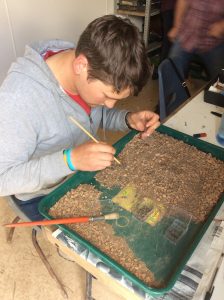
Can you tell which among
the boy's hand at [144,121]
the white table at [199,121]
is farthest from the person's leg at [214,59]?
the boy's hand at [144,121]

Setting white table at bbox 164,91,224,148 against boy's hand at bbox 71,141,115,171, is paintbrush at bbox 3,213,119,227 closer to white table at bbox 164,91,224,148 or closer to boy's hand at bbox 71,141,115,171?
boy's hand at bbox 71,141,115,171

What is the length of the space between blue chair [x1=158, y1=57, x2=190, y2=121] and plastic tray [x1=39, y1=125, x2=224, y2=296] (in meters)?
0.76

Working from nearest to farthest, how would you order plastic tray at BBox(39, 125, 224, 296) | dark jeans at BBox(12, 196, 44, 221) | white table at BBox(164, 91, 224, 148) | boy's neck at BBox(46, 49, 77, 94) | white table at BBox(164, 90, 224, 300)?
plastic tray at BBox(39, 125, 224, 296), white table at BBox(164, 90, 224, 300), boy's neck at BBox(46, 49, 77, 94), dark jeans at BBox(12, 196, 44, 221), white table at BBox(164, 91, 224, 148)

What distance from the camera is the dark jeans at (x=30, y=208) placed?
1.05 m

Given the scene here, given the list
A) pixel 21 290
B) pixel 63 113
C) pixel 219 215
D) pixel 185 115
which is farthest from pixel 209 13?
pixel 21 290

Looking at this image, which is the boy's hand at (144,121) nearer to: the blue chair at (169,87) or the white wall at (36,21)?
the blue chair at (169,87)

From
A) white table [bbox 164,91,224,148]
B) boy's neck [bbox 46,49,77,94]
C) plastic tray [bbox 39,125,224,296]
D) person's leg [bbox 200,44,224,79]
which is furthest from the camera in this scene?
person's leg [bbox 200,44,224,79]

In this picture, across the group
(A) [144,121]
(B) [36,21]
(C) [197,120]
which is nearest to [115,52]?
(A) [144,121]

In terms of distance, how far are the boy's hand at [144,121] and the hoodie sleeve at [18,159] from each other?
362mm

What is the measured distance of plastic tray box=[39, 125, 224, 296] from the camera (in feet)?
2.20

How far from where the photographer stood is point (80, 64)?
823 mm

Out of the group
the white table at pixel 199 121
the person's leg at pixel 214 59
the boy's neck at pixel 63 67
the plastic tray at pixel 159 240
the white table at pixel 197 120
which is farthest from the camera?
the person's leg at pixel 214 59

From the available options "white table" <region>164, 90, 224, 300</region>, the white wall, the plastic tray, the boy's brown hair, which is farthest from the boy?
the white wall

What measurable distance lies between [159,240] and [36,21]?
1.85m
